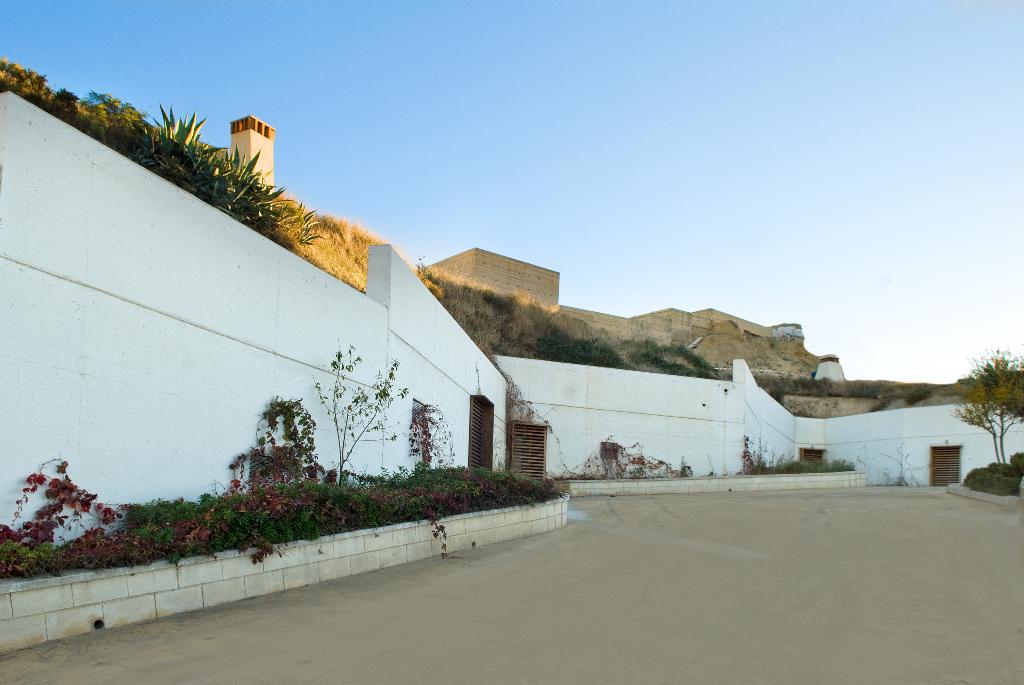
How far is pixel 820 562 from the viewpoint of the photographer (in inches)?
346

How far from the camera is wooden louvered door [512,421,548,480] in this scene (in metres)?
19.8

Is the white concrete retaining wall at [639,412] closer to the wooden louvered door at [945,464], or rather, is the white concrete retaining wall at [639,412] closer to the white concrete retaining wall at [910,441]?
the white concrete retaining wall at [910,441]

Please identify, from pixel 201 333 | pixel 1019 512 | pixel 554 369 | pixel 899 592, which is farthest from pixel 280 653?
pixel 554 369

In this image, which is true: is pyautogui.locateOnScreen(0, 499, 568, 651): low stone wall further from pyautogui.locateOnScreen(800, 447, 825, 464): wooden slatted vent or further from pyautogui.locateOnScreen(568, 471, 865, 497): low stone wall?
pyautogui.locateOnScreen(800, 447, 825, 464): wooden slatted vent

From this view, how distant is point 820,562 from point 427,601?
15.5ft

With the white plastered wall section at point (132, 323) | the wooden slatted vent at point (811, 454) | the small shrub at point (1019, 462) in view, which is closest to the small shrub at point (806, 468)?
the small shrub at point (1019, 462)

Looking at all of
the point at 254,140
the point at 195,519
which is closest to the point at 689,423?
the point at 254,140

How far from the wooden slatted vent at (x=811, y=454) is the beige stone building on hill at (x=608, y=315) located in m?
9.20

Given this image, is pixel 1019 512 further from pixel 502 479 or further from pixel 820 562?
pixel 502 479

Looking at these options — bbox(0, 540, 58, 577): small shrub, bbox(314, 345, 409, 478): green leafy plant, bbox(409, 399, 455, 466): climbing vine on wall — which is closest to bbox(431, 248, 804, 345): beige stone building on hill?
bbox(409, 399, 455, 466): climbing vine on wall

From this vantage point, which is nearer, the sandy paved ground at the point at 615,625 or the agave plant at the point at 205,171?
the sandy paved ground at the point at 615,625

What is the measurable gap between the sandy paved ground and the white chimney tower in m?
9.50

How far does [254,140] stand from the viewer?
15312 millimetres

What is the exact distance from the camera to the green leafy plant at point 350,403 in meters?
9.17
